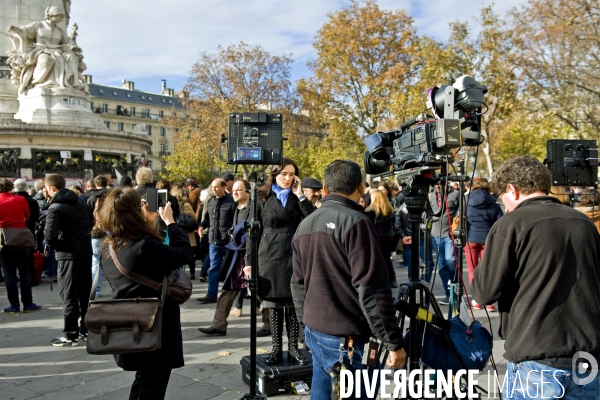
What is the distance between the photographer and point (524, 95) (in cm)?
2398

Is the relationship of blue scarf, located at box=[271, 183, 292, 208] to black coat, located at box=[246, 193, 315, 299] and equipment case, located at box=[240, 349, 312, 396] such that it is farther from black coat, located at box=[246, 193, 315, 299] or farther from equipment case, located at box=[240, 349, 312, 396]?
equipment case, located at box=[240, 349, 312, 396]

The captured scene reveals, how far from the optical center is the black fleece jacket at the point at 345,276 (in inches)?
114

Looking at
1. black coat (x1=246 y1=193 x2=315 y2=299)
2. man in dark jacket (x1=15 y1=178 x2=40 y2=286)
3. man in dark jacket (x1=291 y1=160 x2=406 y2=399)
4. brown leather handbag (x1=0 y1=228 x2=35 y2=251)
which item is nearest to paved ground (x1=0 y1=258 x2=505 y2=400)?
black coat (x1=246 y1=193 x2=315 y2=299)

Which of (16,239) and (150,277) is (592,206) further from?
(16,239)

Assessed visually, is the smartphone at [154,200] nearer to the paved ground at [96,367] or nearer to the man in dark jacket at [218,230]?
the paved ground at [96,367]

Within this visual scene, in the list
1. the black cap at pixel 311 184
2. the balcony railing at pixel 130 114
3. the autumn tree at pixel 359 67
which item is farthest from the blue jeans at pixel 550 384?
the balcony railing at pixel 130 114

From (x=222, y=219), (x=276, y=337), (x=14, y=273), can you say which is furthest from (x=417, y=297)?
(x=14, y=273)

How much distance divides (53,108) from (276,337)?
19.0 meters

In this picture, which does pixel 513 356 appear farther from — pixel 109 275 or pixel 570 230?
pixel 109 275

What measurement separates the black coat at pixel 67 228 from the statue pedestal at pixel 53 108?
1545 centimetres

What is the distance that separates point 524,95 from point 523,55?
6.42 feet

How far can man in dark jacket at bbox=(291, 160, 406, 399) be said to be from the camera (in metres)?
2.91

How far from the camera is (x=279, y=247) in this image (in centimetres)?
522

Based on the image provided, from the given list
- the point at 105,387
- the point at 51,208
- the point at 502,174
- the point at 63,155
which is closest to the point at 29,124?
the point at 63,155
